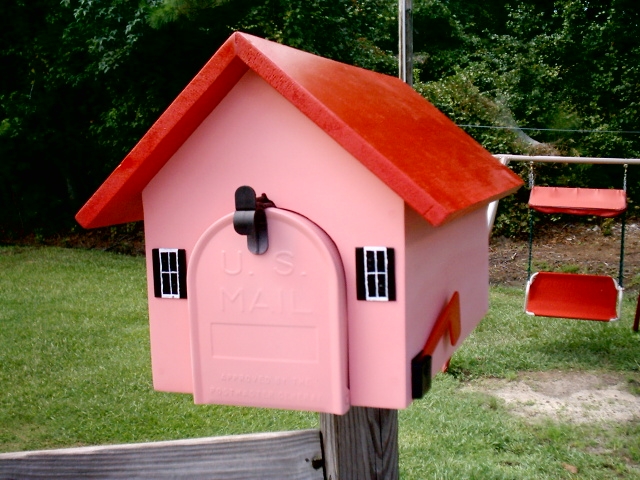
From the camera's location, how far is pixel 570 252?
34.0 ft

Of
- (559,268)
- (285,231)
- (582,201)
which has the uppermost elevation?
(285,231)

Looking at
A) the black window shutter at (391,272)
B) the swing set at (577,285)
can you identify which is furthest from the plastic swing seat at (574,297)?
the black window shutter at (391,272)

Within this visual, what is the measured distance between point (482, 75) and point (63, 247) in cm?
878

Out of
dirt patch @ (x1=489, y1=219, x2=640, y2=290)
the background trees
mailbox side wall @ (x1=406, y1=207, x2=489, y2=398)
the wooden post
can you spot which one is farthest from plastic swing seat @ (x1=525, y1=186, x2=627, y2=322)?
the background trees

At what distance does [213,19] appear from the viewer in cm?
1016

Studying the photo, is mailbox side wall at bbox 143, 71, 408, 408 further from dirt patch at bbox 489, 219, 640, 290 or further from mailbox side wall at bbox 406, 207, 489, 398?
→ dirt patch at bbox 489, 219, 640, 290

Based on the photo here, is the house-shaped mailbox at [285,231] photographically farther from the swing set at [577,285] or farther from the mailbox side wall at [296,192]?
the swing set at [577,285]

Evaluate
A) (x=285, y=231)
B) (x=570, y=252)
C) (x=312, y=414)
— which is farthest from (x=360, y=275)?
(x=570, y=252)

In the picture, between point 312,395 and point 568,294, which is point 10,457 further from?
point 568,294

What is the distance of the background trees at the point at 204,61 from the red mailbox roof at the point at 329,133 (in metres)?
8.28

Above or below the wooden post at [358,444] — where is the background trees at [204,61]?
above

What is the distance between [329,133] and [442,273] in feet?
1.50

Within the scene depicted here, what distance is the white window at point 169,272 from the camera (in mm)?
1238

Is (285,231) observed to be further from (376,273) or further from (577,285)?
(577,285)
